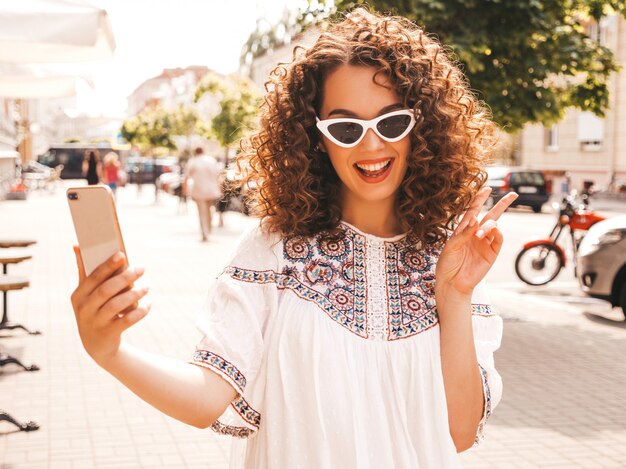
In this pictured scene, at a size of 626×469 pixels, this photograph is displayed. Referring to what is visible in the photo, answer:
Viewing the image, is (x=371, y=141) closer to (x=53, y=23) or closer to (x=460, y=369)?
(x=460, y=369)

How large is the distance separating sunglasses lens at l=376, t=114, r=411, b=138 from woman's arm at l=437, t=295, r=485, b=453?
0.41 metres

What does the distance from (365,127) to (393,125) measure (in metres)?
0.08

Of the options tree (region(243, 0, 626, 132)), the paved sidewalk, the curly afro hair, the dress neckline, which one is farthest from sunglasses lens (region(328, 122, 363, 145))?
tree (region(243, 0, 626, 132))

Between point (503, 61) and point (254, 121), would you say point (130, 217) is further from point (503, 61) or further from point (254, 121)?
point (254, 121)

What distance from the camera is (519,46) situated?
8344 millimetres

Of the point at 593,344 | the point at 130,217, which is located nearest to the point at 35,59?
the point at 593,344

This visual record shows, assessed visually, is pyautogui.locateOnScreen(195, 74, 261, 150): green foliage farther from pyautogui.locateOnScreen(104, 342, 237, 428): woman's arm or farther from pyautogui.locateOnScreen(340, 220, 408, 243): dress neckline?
pyautogui.locateOnScreen(104, 342, 237, 428): woman's arm

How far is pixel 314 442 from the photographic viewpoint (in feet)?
6.26

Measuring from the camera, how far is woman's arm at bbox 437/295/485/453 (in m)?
2.01

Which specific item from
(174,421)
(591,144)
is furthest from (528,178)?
→ (174,421)

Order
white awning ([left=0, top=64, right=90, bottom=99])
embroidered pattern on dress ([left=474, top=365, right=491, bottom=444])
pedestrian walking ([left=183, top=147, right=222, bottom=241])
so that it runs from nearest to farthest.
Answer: embroidered pattern on dress ([left=474, top=365, right=491, bottom=444]) → white awning ([left=0, top=64, right=90, bottom=99]) → pedestrian walking ([left=183, top=147, right=222, bottom=241])

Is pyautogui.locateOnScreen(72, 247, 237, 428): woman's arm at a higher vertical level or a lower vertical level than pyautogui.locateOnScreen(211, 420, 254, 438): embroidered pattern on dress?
higher

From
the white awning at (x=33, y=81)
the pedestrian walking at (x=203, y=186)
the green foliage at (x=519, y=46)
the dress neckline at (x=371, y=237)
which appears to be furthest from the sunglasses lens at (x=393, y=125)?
the pedestrian walking at (x=203, y=186)

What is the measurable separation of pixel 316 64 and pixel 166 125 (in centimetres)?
6144
